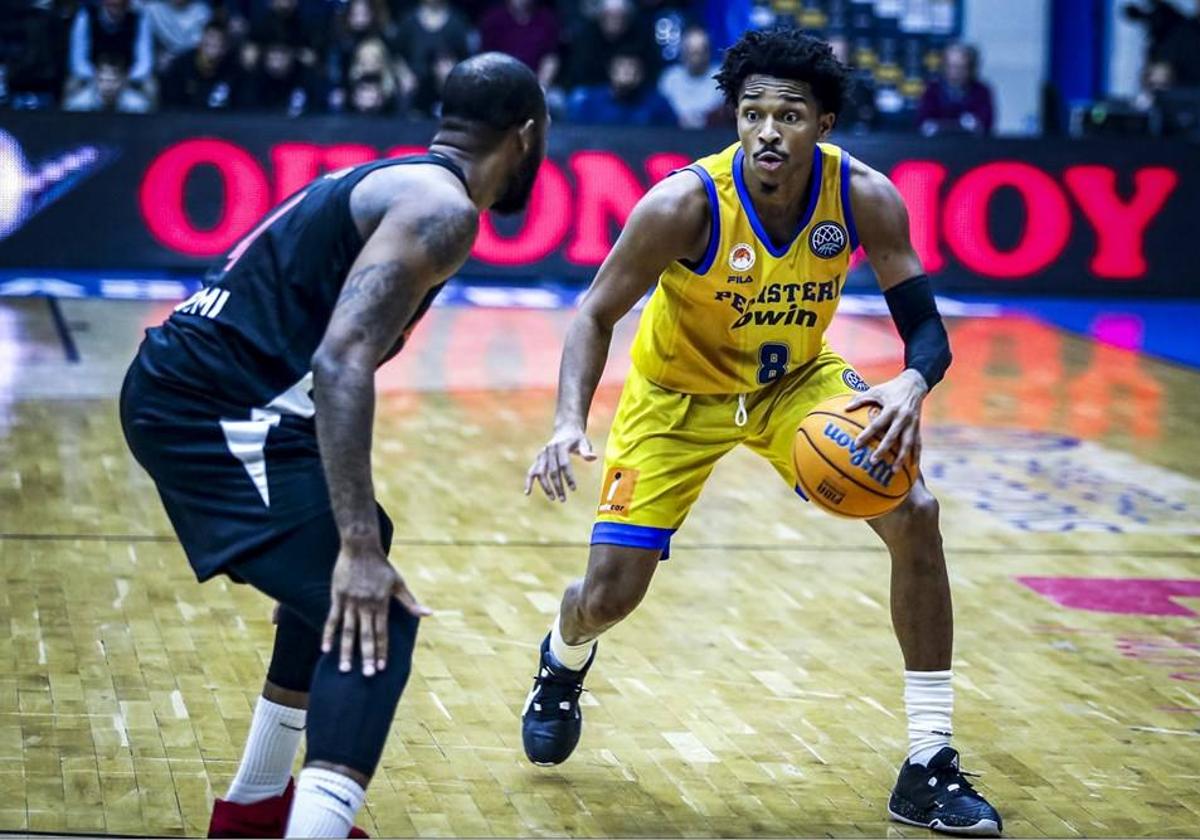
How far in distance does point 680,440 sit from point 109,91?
35.5 feet

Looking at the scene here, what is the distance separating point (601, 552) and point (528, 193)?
124 cm

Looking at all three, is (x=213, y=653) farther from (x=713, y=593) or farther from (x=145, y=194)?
(x=145, y=194)

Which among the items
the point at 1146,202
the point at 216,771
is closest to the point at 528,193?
the point at 216,771

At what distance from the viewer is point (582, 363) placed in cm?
470

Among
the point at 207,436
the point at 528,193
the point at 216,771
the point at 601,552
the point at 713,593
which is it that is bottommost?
the point at 713,593

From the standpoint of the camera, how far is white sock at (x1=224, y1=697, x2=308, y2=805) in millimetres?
4105

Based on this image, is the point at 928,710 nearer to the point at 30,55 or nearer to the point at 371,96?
the point at 371,96

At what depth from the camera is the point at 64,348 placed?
11359 mm

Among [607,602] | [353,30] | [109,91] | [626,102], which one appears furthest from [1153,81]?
[607,602]

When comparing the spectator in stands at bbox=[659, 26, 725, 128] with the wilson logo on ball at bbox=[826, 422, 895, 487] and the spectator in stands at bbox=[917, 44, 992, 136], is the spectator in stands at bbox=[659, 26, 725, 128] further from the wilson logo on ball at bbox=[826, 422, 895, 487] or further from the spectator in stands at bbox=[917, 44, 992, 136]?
the wilson logo on ball at bbox=[826, 422, 895, 487]

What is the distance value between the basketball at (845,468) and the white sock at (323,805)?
1468 millimetres

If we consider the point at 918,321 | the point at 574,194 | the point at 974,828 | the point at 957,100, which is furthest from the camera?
the point at 957,100

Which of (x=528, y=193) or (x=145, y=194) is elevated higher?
(x=528, y=193)

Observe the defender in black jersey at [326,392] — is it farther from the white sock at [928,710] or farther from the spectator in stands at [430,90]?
the spectator in stands at [430,90]
